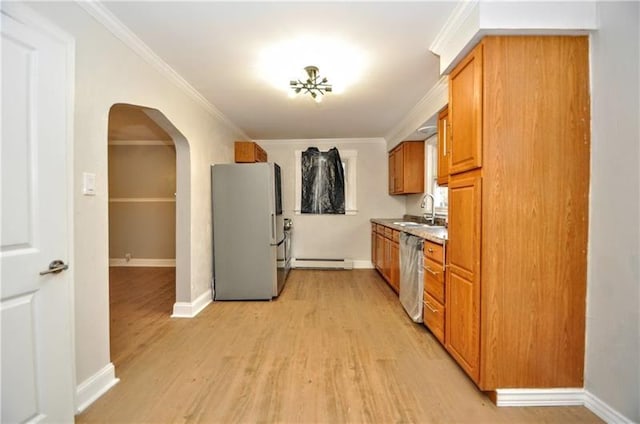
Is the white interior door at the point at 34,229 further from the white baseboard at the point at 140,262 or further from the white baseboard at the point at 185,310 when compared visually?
the white baseboard at the point at 140,262

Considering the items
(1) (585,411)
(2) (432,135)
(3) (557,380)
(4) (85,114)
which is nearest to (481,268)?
(3) (557,380)

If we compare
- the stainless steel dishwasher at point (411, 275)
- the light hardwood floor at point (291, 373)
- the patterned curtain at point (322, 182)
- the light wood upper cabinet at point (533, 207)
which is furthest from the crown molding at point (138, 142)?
the light wood upper cabinet at point (533, 207)

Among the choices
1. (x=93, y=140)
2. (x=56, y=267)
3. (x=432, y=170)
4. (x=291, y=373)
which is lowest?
(x=291, y=373)

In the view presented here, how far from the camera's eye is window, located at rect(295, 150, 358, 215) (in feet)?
17.4

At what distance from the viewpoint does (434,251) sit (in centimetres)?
241

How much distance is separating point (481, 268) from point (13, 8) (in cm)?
257

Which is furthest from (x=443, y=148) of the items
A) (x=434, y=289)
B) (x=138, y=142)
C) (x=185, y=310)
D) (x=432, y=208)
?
(x=138, y=142)

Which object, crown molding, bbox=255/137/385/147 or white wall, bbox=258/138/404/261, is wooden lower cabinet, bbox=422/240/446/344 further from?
crown molding, bbox=255/137/385/147

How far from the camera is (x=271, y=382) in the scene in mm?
1891

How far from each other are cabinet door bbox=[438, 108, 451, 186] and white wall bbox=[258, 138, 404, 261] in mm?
2167

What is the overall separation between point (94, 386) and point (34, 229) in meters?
1.07

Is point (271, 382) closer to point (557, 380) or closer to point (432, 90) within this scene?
point (557, 380)

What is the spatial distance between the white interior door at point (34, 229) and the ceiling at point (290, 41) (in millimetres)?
769

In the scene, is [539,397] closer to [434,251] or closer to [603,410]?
[603,410]
